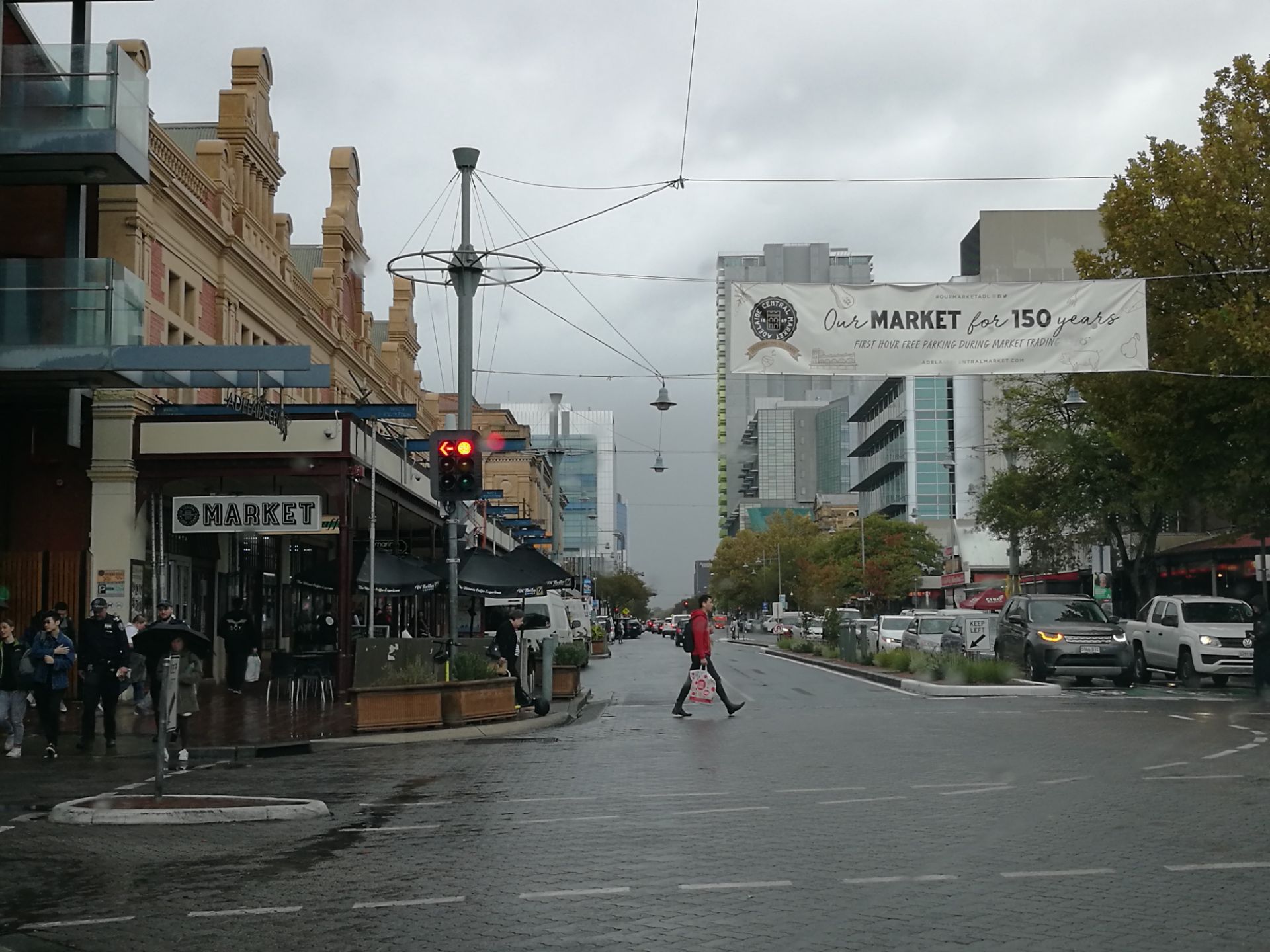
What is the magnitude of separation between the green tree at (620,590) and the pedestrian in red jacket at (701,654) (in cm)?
12083

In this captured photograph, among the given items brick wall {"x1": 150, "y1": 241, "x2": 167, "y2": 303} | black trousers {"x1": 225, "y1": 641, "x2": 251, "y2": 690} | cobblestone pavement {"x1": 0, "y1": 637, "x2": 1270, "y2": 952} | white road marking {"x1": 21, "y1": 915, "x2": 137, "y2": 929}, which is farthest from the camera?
brick wall {"x1": 150, "y1": 241, "x2": 167, "y2": 303}

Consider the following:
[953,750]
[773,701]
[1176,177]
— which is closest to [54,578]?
[773,701]

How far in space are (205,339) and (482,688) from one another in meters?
14.4

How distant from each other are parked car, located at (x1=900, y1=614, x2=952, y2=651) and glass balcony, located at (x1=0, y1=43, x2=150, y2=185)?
1071 inches

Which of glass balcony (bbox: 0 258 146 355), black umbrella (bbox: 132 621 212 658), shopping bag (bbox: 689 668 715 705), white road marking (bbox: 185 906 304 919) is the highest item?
glass balcony (bbox: 0 258 146 355)

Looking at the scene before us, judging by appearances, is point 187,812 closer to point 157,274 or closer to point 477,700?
point 477,700

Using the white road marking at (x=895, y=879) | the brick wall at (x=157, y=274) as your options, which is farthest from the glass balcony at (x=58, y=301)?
the white road marking at (x=895, y=879)

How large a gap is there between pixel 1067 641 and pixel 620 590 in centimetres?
13055

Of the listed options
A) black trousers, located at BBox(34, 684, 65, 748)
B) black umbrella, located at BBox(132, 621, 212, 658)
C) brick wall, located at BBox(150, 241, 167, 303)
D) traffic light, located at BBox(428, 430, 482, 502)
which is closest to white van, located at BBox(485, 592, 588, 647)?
brick wall, located at BBox(150, 241, 167, 303)

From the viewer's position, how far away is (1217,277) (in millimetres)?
28891

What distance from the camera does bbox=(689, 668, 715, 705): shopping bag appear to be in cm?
2262

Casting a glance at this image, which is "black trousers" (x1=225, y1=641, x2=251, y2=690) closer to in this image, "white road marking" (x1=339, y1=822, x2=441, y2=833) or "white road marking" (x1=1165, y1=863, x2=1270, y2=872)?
"white road marking" (x1=339, y1=822, x2=441, y2=833)

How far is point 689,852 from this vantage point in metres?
9.85

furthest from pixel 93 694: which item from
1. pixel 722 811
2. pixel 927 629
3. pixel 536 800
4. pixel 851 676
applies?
pixel 927 629
